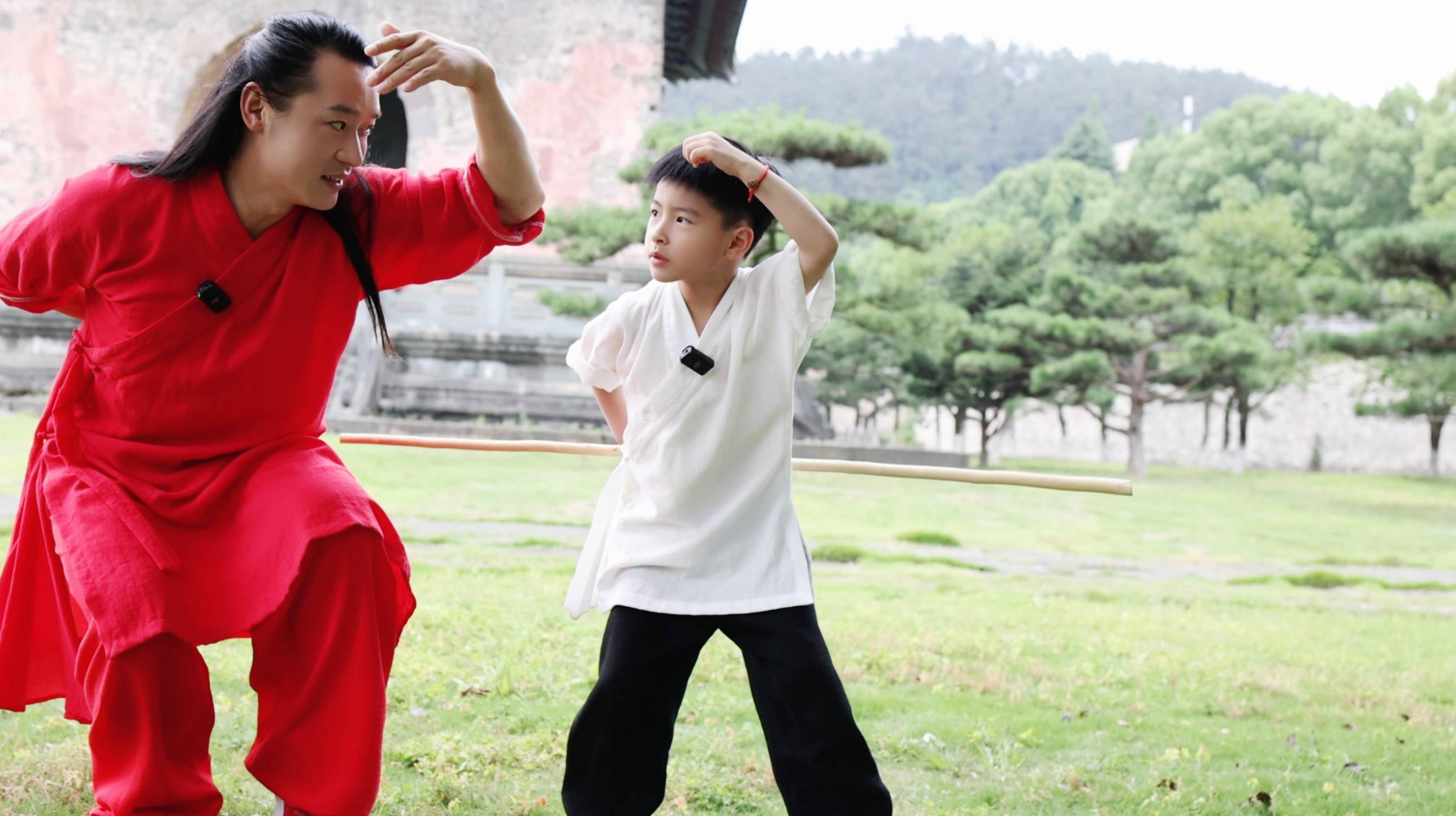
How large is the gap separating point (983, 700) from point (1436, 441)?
76.9 feet

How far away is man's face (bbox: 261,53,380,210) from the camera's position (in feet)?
6.84

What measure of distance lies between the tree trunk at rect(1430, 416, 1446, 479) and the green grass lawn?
706 inches

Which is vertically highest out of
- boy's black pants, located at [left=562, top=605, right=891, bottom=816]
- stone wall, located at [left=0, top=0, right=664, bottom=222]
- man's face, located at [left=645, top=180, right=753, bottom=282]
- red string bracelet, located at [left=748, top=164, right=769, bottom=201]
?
stone wall, located at [left=0, top=0, right=664, bottom=222]

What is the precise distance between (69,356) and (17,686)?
1.83 feet

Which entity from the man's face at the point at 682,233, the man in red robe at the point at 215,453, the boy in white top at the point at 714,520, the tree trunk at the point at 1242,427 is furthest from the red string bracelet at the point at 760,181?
the tree trunk at the point at 1242,427

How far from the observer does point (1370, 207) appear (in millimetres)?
26656

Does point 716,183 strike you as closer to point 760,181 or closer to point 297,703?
point 760,181

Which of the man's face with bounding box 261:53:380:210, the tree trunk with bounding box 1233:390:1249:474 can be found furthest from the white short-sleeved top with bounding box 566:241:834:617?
the tree trunk with bounding box 1233:390:1249:474

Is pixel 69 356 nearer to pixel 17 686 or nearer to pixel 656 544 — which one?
pixel 17 686

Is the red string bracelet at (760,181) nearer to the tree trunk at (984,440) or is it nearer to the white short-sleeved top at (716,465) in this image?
the white short-sleeved top at (716,465)

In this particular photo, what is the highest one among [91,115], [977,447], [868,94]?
[868,94]

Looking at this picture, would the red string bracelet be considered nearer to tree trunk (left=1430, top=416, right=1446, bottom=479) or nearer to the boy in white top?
the boy in white top

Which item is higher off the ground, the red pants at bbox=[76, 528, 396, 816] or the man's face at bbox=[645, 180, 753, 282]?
the man's face at bbox=[645, 180, 753, 282]

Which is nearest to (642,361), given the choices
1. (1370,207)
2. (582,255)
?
(582,255)
